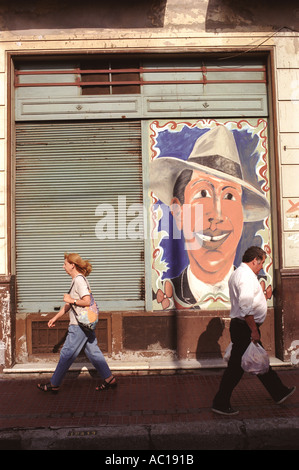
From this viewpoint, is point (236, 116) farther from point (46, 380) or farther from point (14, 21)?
point (46, 380)

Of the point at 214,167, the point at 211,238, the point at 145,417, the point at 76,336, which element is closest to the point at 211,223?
the point at 211,238

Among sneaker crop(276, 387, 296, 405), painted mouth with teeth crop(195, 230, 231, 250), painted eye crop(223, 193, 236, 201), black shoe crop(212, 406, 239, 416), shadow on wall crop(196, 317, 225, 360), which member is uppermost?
painted eye crop(223, 193, 236, 201)

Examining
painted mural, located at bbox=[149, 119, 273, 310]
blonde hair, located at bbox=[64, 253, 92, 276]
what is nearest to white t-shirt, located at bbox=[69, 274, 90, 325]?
blonde hair, located at bbox=[64, 253, 92, 276]

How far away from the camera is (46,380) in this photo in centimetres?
590

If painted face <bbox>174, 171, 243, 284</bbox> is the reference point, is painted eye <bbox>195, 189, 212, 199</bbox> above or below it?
above

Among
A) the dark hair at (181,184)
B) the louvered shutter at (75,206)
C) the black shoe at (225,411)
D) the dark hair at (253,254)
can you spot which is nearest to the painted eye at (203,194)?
the dark hair at (181,184)

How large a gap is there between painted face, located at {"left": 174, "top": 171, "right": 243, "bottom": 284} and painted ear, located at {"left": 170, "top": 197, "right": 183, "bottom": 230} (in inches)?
0.9

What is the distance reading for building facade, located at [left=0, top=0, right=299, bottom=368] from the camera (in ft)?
20.9

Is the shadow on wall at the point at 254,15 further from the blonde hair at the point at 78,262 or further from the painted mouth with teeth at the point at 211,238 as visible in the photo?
the blonde hair at the point at 78,262

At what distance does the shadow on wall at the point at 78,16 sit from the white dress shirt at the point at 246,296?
4.28 metres

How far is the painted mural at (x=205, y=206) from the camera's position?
21.1 ft

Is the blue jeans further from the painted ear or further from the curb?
the painted ear
